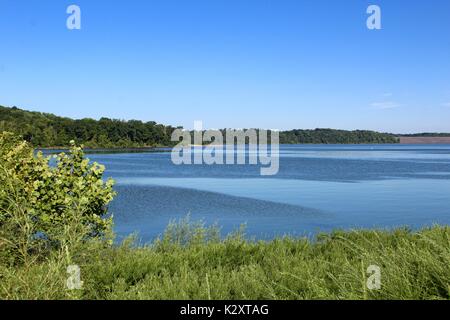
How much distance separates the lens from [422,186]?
51.5 metres

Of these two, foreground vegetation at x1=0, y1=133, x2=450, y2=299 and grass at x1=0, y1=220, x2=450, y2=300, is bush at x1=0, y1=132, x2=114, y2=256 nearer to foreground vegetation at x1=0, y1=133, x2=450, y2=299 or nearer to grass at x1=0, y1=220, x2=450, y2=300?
foreground vegetation at x1=0, y1=133, x2=450, y2=299

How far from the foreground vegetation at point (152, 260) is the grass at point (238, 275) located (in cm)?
3

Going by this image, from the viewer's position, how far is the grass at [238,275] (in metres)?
7.30

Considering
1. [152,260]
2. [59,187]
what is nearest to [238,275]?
[152,260]

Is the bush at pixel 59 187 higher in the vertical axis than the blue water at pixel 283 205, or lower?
higher


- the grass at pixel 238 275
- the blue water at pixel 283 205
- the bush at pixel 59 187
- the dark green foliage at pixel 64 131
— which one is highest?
the dark green foliage at pixel 64 131

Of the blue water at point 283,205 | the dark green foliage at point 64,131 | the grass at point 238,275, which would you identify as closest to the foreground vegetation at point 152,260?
the grass at point 238,275

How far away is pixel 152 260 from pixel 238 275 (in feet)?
7.87

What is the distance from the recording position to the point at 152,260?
10945mm

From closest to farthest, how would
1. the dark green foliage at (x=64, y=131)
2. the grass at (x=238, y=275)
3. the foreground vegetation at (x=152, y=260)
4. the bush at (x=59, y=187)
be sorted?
the grass at (x=238, y=275), the foreground vegetation at (x=152, y=260), the bush at (x=59, y=187), the dark green foliage at (x=64, y=131)

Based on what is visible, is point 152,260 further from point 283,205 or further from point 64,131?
point 64,131

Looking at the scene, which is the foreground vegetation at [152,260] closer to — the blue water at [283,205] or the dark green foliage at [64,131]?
the blue water at [283,205]
